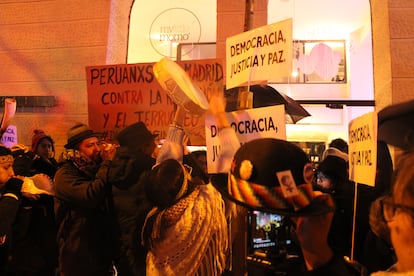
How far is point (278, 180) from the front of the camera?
1286 mm

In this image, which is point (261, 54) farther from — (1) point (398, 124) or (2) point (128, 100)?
(2) point (128, 100)

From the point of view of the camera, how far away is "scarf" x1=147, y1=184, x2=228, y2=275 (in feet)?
6.86

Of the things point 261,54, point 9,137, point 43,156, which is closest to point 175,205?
point 261,54

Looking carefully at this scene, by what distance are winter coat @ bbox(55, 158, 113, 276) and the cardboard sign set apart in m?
0.55

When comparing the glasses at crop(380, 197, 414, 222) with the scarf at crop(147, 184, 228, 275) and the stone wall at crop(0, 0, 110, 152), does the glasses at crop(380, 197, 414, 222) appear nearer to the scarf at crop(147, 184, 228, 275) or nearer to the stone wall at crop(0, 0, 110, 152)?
the scarf at crop(147, 184, 228, 275)

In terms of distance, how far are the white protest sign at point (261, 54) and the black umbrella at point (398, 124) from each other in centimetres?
51

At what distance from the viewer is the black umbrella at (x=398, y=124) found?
6.10ft

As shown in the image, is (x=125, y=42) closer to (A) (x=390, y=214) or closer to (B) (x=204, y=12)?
(B) (x=204, y=12)

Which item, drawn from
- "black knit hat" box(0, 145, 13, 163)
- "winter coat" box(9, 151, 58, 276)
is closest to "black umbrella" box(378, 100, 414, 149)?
"black knit hat" box(0, 145, 13, 163)

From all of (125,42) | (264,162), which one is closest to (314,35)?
(125,42)

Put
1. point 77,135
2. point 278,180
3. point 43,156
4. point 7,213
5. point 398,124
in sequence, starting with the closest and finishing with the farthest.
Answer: point 278,180
point 398,124
point 7,213
point 77,135
point 43,156

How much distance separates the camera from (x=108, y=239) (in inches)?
116

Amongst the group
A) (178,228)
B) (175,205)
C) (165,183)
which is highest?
(165,183)

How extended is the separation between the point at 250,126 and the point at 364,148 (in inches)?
21.8
